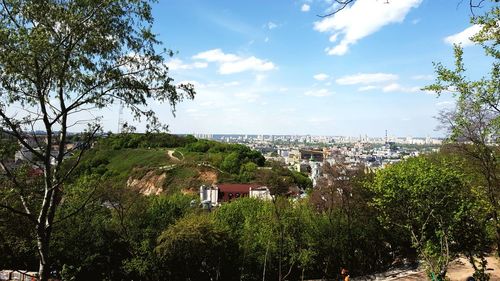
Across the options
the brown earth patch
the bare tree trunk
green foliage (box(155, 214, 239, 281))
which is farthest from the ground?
the brown earth patch

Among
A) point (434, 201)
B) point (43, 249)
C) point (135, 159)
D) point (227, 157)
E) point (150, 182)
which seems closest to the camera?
point (43, 249)

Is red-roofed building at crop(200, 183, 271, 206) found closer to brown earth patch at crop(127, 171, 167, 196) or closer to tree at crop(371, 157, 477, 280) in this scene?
brown earth patch at crop(127, 171, 167, 196)

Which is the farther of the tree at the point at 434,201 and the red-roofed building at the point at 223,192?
the red-roofed building at the point at 223,192

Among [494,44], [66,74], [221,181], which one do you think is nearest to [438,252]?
[494,44]

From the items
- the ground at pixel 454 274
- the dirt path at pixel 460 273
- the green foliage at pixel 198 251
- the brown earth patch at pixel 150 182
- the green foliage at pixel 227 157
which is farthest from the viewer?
the green foliage at pixel 227 157

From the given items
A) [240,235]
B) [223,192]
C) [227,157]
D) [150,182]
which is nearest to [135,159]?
[150,182]

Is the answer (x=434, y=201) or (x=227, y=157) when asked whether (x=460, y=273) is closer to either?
(x=434, y=201)

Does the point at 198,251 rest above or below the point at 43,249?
below

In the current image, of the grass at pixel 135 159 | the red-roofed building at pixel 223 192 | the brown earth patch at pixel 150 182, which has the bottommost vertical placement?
the brown earth patch at pixel 150 182

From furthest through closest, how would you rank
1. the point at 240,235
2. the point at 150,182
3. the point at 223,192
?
1. the point at 150,182
2. the point at 223,192
3. the point at 240,235

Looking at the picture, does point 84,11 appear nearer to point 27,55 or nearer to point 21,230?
point 27,55

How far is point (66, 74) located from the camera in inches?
298

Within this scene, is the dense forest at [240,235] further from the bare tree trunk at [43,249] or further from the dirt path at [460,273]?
the bare tree trunk at [43,249]

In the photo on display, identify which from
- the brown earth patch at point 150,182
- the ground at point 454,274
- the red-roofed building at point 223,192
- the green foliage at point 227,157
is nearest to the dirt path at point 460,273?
the ground at point 454,274
